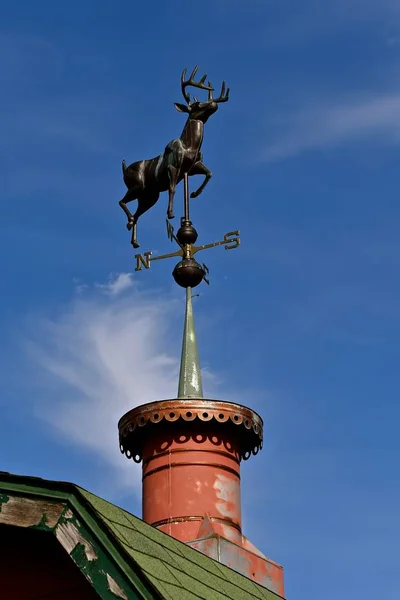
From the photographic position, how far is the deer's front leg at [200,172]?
1439 centimetres

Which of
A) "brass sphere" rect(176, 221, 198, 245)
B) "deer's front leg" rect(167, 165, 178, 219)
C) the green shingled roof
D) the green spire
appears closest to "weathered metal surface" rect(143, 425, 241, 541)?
the green spire

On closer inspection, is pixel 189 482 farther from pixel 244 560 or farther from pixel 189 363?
pixel 189 363

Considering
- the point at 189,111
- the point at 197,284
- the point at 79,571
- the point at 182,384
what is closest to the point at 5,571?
the point at 79,571

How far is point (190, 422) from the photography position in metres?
12.4

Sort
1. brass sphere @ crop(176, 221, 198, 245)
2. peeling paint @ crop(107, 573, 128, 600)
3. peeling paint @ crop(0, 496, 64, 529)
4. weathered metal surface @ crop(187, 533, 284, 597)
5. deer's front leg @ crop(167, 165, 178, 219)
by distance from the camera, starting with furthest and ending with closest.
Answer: deer's front leg @ crop(167, 165, 178, 219)
brass sphere @ crop(176, 221, 198, 245)
weathered metal surface @ crop(187, 533, 284, 597)
peeling paint @ crop(0, 496, 64, 529)
peeling paint @ crop(107, 573, 128, 600)

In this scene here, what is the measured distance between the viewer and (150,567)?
6293 millimetres

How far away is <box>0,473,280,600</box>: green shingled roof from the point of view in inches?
233

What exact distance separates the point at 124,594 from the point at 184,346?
7.89 meters

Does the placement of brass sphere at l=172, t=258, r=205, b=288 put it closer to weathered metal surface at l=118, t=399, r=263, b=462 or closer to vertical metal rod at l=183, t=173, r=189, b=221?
vertical metal rod at l=183, t=173, r=189, b=221

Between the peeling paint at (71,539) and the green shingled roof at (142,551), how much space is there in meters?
0.07

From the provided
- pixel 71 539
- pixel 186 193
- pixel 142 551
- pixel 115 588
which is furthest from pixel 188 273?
pixel 115 588

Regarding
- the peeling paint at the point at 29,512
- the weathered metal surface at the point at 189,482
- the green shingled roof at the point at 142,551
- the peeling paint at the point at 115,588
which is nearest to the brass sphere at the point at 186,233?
the weathered metal surface at the point at 189,482

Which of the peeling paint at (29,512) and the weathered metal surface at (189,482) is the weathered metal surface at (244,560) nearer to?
the weathered metal surface at (189,482)

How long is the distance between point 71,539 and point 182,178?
8673 mm
